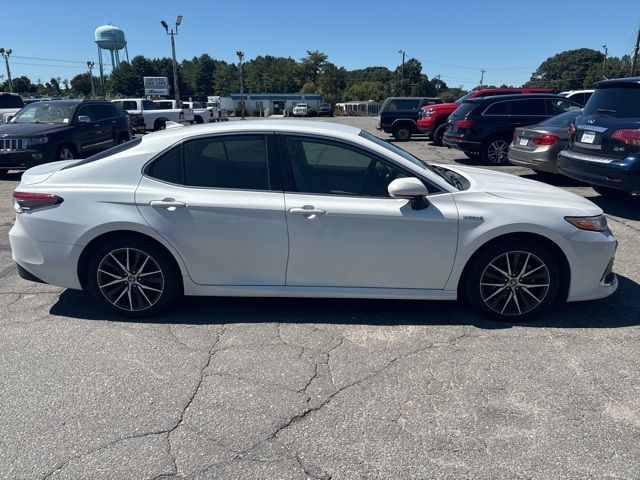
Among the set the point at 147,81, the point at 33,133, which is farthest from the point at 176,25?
the point at 147,81

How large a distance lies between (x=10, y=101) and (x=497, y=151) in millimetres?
17040

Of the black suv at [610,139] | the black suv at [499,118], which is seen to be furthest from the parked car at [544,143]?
the black suv at [499,118]

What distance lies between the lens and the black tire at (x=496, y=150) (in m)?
12.4

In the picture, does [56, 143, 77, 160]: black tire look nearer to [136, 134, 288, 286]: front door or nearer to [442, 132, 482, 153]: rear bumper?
[136, 134, 288, 286]: front door

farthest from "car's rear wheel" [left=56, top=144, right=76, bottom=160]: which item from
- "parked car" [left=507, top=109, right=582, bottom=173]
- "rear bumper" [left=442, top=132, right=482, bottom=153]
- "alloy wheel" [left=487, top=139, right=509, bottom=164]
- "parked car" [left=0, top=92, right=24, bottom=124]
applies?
"alloy wheel" [left=487, top=139, right=509, bottom=164]

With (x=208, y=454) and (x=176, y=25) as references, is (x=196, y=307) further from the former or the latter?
(x=176, y=25)

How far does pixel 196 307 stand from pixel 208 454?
6.02 ft

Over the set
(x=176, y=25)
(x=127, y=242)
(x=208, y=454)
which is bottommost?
(x=208, y=454)

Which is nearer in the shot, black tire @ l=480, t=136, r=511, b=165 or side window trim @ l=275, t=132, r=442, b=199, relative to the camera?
side window trim @ l=275, t=132, r=442, b=199

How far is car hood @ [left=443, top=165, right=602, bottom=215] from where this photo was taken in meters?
3.84

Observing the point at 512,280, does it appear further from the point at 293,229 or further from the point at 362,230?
the point at 293,229

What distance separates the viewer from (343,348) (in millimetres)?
3527

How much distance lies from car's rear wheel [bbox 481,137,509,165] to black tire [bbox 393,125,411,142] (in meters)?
8.44

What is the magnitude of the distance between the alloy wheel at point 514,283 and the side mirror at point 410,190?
29.3 inches
